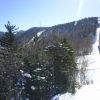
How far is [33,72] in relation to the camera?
26.2 m

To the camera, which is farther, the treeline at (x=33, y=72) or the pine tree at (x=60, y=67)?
the pine tree at (x=60, y=67)

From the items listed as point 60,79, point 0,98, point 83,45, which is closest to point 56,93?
point 60,79

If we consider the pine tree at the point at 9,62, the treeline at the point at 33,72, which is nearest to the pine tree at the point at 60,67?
the treeline at the point at 33,72

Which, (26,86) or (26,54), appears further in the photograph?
(26,54)

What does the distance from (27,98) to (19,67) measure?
125 inches

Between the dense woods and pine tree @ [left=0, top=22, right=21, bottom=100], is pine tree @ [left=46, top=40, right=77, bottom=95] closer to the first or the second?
the dense woods

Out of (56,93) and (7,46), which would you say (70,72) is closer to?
(56,93)

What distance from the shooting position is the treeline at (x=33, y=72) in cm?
2573

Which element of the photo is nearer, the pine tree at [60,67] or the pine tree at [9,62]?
the pine tree at [9,62]

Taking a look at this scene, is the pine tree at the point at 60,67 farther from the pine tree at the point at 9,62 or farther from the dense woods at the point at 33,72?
the pine tree at the point at 9,62

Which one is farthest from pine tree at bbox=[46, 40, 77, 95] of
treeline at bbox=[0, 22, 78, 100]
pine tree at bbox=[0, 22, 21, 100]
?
pine tree at bbox=[0, 22, 21, 100]

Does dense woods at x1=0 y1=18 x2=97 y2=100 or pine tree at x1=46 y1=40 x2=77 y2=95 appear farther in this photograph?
pine tree at x1=46 y1=40 x2=77 y2=95

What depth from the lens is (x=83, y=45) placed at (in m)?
120

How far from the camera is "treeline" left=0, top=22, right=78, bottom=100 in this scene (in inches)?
1013
